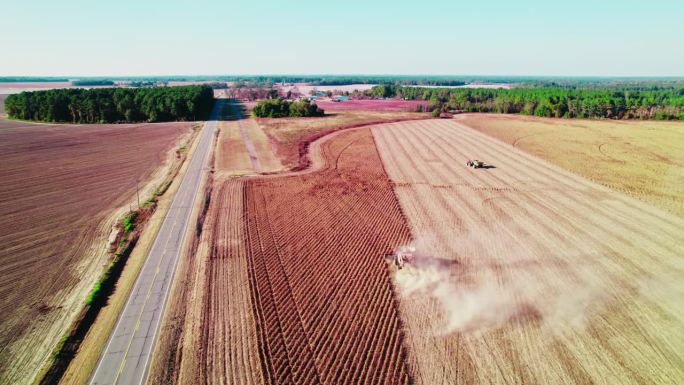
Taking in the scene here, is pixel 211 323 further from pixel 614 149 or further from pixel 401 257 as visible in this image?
pixel 614 149

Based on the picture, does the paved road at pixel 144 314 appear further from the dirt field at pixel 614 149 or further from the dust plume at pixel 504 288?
the dirt field at pixel 614 149

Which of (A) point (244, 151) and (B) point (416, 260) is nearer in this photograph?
(B) point (416, 260)

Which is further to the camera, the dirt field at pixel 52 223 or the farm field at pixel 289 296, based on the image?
the dirt field at pixel 52 223

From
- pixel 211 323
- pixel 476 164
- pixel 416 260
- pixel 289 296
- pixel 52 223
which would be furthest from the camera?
pixel 476 164

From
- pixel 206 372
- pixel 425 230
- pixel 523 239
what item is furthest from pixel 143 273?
pixel 523 239

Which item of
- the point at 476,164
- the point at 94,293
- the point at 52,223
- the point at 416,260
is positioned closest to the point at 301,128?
the point at 476,164

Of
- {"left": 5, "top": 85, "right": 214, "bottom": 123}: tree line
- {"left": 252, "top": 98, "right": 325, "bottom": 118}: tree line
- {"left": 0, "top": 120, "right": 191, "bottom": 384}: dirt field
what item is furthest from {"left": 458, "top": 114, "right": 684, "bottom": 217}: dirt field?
{"left": 5, "top": 85, "right": 214, "bottom": 123}: tree line

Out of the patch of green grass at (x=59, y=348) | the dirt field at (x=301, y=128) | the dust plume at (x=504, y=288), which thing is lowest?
the patch of green grass at (x=59, y=348)

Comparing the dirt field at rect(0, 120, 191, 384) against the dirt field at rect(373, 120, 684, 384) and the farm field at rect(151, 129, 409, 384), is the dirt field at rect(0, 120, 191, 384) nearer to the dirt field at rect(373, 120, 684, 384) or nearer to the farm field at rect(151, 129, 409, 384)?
the farm field at rect(151, 129, 409, 384)

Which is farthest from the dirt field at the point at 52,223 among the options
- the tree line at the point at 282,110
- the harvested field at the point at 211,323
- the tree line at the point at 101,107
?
the tree line at the point at 282,110
